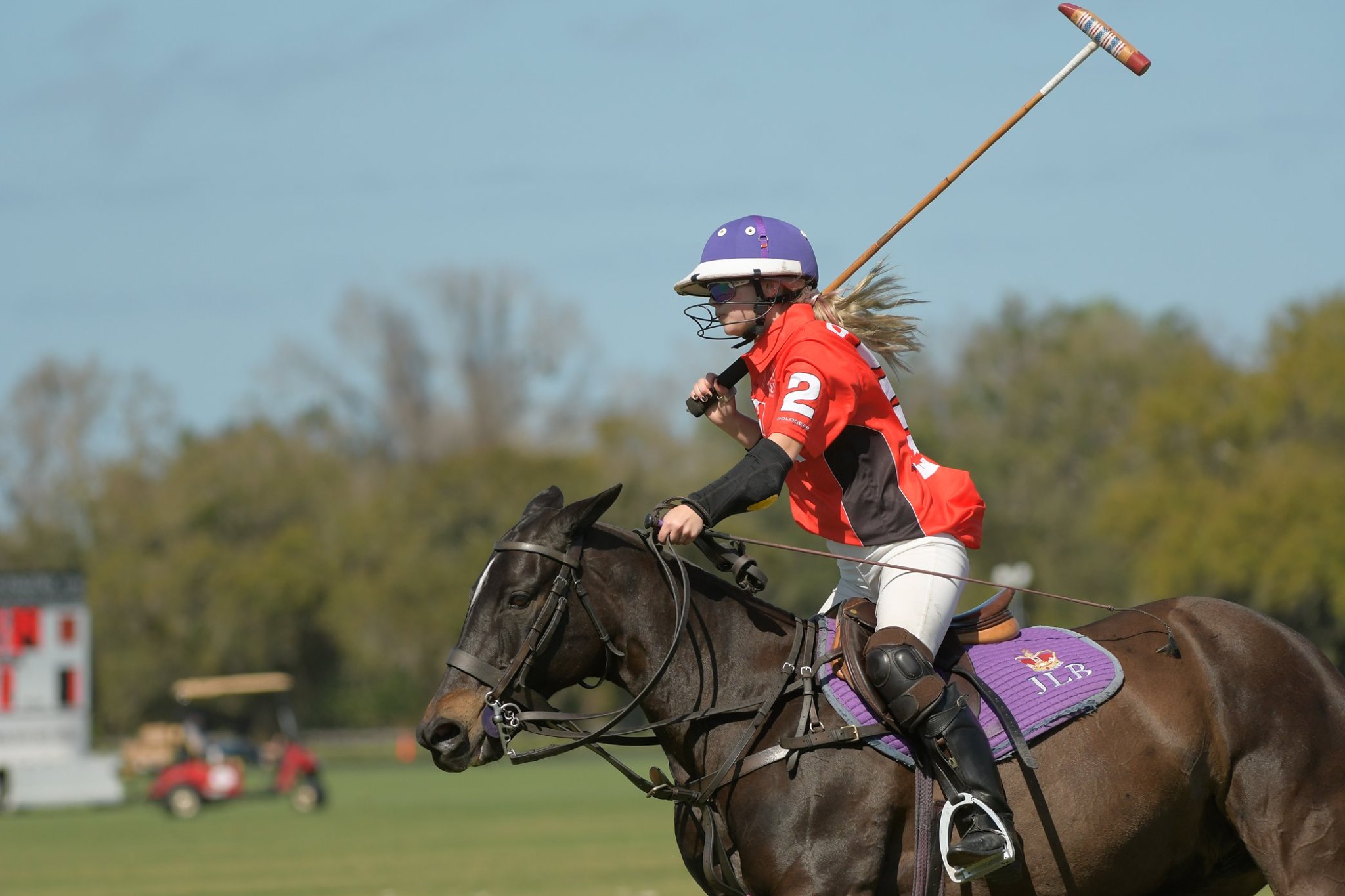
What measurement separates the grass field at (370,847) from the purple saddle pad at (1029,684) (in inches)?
286

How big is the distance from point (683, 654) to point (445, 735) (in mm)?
940

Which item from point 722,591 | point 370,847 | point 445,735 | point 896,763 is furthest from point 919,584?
point 370,847

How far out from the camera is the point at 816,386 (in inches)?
237

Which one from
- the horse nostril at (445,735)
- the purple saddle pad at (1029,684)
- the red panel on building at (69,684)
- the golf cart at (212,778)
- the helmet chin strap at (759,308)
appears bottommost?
the golf cart at (212,778)

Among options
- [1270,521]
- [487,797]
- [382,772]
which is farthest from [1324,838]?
[1270,521]

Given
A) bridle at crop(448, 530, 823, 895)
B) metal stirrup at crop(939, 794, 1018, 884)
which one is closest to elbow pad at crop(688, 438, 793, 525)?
bridle at crop(448, 530, 823, 895)

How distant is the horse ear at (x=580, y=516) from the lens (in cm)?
608

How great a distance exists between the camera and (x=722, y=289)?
6430 millimetres

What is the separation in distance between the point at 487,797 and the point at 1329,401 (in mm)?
28718

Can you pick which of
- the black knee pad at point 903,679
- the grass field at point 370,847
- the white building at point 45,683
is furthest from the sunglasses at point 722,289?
the white building at point 45,683

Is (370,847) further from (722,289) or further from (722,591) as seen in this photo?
(722,289)

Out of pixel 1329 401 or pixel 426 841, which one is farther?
pixel 1329 401

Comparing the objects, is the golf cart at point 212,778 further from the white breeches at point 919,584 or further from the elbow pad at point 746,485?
the elbow pad at point 746,485

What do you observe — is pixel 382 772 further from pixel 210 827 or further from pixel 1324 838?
pixel 1324 838
